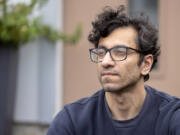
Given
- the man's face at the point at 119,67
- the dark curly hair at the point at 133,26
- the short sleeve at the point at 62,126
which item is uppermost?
the dark curly hair at the point at 133,26

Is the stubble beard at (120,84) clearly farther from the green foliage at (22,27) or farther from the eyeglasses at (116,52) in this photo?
the green foliage at (22,27)

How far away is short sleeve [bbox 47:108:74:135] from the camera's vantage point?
2580 mm

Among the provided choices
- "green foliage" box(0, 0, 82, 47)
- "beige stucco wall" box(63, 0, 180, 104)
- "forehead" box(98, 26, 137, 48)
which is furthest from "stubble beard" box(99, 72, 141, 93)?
"green foliage" box(0, 0, 82, 47)

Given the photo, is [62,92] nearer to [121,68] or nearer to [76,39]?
[76,39]

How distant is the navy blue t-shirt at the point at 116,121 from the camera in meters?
2.51

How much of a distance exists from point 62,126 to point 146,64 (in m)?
0.72

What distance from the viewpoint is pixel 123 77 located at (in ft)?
8.32

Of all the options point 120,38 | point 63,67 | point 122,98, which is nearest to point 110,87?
point 122,98

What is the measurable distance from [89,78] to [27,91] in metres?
0.95

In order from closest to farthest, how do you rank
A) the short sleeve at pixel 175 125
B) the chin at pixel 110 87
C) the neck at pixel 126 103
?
the short sleeve at pixel 175 125, the chin at pixel 110 87, the neck at pixel 126 103

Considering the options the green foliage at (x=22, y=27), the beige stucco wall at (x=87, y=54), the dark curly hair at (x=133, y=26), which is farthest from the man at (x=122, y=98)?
the green foliage at (x=22, y=27)

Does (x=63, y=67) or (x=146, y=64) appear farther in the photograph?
(x=63, y=67)

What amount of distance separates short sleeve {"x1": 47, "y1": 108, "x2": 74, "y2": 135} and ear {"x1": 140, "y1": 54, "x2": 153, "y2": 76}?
60 cm

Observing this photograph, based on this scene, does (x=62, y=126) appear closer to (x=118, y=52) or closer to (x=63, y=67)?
(x=118, y=52)
